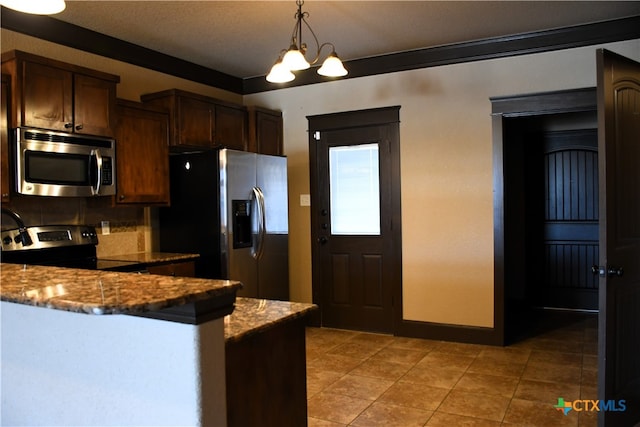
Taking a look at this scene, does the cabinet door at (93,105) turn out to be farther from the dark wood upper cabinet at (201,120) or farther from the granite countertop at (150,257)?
the granite countertop at (150,257)

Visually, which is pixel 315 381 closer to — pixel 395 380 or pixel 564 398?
pixel 395 380

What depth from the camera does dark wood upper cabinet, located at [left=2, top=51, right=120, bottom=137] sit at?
304 cm

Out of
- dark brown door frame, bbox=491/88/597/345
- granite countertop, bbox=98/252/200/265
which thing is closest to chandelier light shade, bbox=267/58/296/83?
granite countertop, bbox=98/252/200/265

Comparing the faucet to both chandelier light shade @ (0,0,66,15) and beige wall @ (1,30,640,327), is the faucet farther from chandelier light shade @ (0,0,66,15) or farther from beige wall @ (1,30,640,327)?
chandelier light shade @ (0,0,66,15)

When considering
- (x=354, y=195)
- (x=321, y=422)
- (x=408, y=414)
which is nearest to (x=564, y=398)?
(x=408, y=414)

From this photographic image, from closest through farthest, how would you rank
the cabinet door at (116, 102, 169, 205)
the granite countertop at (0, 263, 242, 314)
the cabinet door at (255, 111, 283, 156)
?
the granite countertop at (0, 263, 242, 314)
the cabinet door at (116, 102, 169, 205)
the cabinet door at (255, 111, 283, 156)

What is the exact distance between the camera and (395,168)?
4.63 m

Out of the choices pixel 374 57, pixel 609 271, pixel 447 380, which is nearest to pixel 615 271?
pixel 609 271

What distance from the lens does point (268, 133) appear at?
198 inches

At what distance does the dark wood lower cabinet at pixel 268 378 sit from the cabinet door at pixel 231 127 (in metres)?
Answer: 3.10

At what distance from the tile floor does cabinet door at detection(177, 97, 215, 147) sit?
2066mm

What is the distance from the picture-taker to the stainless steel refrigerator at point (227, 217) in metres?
4.07

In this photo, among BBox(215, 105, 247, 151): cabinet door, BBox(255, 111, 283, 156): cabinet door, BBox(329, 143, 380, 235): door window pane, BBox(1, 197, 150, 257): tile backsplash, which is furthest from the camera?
BBox(255, 111, 283, 156): cabinet door

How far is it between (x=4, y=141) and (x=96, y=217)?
995mm
